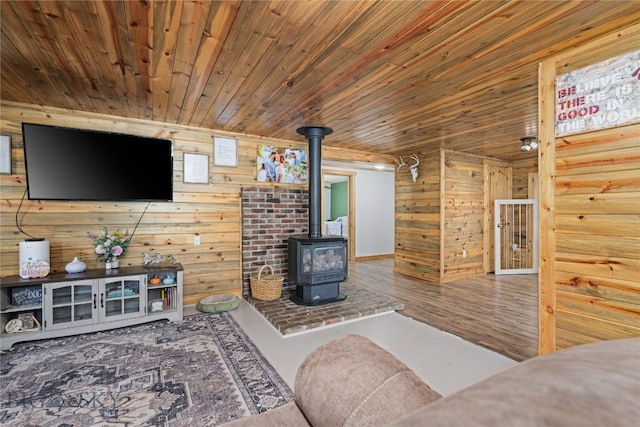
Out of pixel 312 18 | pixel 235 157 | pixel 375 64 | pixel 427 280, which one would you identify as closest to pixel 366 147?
pixel 235 157

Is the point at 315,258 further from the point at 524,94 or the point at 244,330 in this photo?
the point at 524,94

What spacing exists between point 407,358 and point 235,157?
9.98 feet

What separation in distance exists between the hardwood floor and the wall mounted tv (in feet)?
10.5

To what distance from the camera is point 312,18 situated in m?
1.63

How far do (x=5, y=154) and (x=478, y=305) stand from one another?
528cm

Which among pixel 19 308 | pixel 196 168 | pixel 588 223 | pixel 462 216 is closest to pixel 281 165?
pixel 196 168

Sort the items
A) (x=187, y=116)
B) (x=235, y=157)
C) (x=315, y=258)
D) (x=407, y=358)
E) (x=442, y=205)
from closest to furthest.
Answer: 1. (x=407, y=358)
2. (x=187, y=116)
3. (x=315, y=258)
4. (x=235, y=157)
5. (x=442, y=205)

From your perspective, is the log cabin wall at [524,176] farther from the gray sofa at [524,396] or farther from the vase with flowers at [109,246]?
the vase with flowers at [109,246]

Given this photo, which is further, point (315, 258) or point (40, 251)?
point (315, 258)

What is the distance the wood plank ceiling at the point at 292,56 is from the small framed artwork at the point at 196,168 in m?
0.53

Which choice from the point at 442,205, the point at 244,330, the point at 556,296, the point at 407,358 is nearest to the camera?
the point at 556,296

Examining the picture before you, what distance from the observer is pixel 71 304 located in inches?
107

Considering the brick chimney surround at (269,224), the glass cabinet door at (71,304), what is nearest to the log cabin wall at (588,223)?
the brick chimney surround at (269,224)

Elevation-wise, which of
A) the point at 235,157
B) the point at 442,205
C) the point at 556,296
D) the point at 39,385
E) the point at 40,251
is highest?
the point at 235,157
